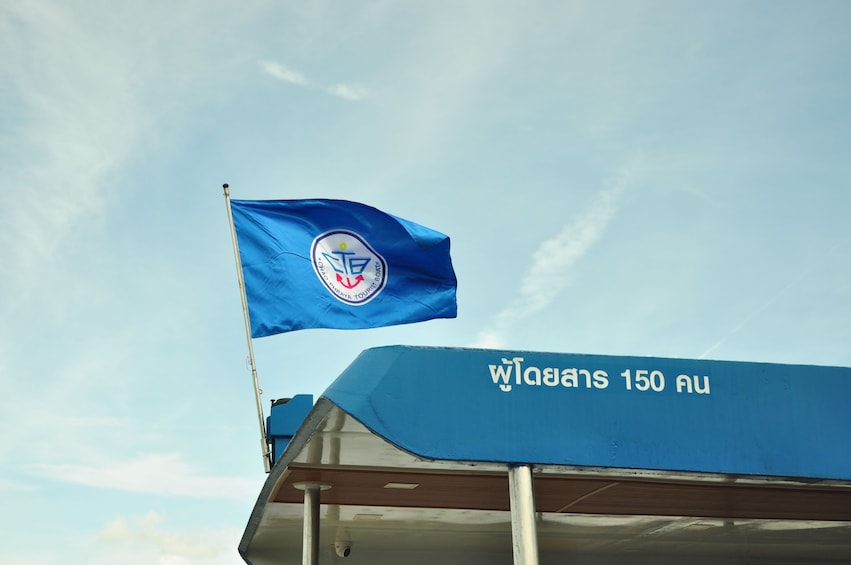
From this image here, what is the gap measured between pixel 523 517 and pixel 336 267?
187 inches

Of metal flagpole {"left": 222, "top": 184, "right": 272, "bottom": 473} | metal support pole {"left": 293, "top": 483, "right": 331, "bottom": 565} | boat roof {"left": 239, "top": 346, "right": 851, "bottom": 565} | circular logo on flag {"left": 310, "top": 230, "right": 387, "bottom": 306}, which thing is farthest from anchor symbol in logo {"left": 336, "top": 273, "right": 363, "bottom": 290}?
boat roof {"left": 239, "top": 346, "right": 851, "bottom": 565}

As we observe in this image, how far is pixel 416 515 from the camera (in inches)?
440

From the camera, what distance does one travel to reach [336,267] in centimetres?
1010

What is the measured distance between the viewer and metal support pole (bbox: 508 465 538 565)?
19.8 feet

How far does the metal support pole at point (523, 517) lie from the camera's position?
19.8 feet

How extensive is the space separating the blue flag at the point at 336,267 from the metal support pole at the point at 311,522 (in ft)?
5.73

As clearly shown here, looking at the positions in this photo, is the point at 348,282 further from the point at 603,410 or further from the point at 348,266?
the point at 603,410

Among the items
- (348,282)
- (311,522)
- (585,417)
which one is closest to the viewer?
(585,417)

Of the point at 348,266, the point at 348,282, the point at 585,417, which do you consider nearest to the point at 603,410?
the point at 585,417

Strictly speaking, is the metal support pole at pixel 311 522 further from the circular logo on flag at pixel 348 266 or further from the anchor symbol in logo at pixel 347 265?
the anchor symbol in logo at pixel 347 265

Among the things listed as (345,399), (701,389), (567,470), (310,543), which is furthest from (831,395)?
(310,543)

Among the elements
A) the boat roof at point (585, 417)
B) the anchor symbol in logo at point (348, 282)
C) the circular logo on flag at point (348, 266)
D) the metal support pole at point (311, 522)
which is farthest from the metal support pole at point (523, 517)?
the anchor symbol in logo at point (348, 282)

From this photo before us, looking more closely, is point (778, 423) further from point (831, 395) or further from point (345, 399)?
point (345, 399)

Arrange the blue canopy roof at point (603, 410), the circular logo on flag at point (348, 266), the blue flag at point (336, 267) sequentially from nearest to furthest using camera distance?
the blue canopy roof at point (603, 410) < the blue flag at point (336, 267) < the circular logo on flag at point (348, 266)
